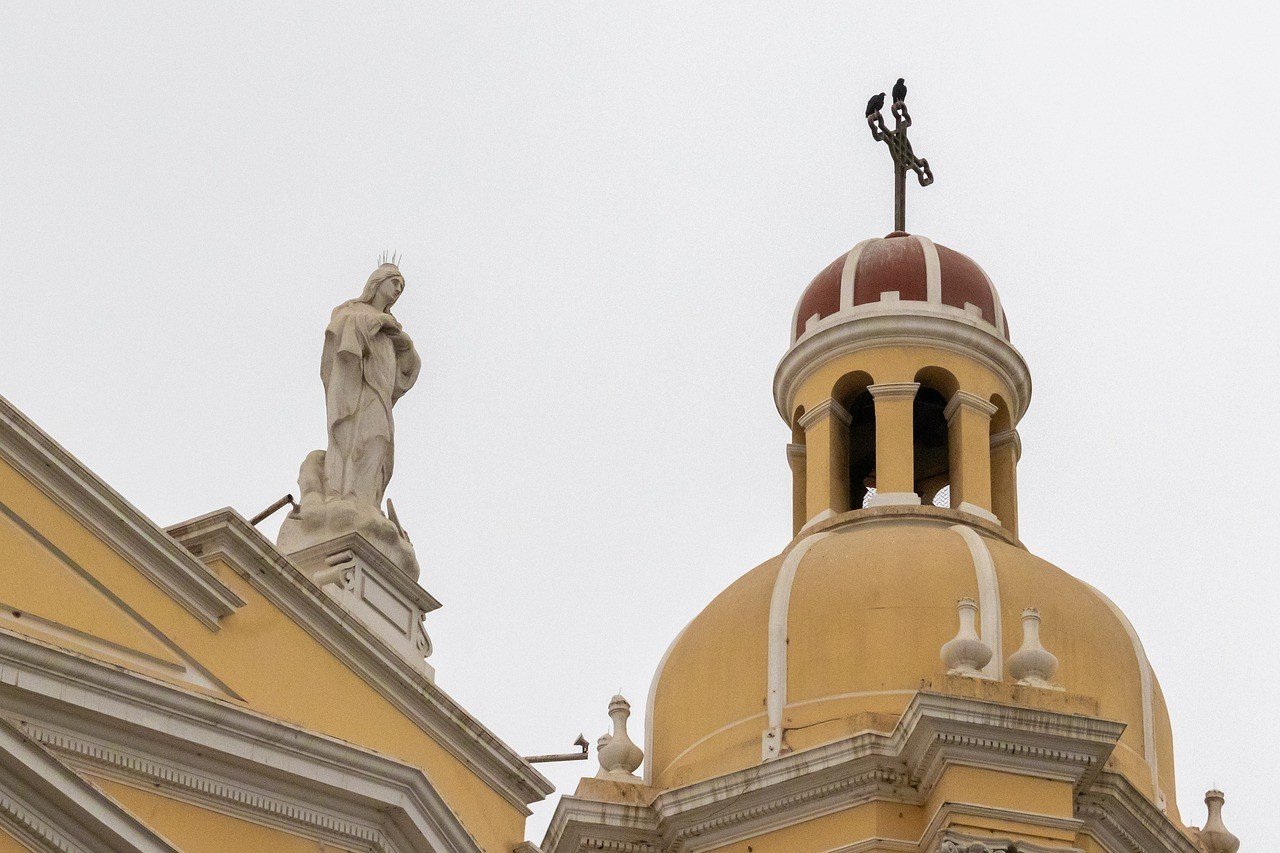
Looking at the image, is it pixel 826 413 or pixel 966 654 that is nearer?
pixel 966 654

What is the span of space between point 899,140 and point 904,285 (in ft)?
8.99

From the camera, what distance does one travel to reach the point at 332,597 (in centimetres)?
1852

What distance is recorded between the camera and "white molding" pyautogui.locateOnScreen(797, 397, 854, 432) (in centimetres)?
2575

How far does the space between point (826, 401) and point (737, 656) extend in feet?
9.84

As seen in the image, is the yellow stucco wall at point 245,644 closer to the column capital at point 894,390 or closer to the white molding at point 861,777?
the white molding at point 861,777

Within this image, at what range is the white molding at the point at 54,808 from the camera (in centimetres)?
1546

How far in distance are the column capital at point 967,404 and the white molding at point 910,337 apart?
0.38 meters

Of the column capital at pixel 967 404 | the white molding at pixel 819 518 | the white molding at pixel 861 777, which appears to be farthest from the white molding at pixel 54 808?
the column capital at pixel 967 404

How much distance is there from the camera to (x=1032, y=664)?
22.0m

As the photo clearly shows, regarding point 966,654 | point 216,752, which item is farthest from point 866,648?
point 216,752

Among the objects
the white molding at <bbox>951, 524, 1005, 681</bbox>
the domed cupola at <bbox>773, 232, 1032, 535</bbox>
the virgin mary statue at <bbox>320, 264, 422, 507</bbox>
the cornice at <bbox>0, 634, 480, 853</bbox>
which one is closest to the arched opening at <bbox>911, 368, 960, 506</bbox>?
the domed cupola at <bbox>773, 232, 1032, 535</bbox>

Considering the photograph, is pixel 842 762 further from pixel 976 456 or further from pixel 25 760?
pixel 25 760

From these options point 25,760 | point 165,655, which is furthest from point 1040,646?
point 25,760

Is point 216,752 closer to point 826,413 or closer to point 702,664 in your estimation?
point 702,664
